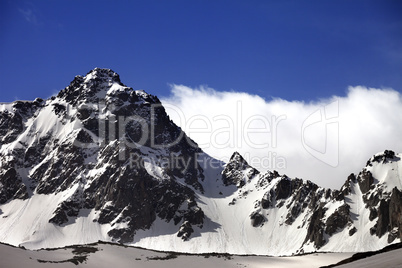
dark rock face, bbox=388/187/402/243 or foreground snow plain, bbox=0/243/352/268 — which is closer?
foreground snow plain, bbox=0/243/352/268

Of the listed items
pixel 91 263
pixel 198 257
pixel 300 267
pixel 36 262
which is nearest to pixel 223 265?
pixel 198 257

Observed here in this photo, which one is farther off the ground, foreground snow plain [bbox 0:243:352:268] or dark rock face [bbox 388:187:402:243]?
dark rock face [bbox 388:187:402:243]

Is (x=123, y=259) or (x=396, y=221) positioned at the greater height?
(x=396, y=221)

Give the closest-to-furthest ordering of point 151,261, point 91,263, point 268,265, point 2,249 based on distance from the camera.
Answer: point 2,249 < point 91,263 < point 151,261 < point 268,265

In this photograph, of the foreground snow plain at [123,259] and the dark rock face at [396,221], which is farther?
the dark rock face at [396,221]

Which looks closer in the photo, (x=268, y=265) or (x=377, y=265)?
(x=377, y=265)

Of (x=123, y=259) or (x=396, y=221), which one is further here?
(x=396, y=221)

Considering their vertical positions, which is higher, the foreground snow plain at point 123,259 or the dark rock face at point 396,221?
the dark rock face at point 396,221

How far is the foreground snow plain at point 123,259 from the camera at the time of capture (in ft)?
200

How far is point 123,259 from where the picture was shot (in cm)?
7519

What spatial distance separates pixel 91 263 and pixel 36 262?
32.1 feet

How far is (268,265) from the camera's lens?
8238cm

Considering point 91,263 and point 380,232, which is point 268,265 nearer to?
point 91,263

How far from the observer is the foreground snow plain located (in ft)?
200
